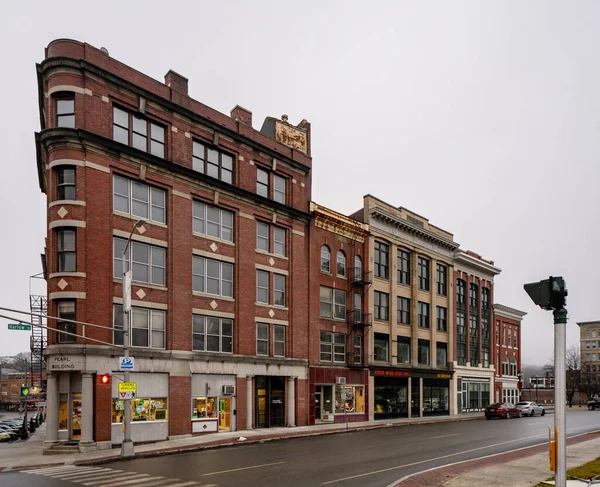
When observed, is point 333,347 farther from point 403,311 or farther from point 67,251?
point 67,251

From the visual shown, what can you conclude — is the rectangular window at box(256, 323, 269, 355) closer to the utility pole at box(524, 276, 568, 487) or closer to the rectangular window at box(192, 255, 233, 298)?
the rectangular window at box(192, 255, 233, 298)

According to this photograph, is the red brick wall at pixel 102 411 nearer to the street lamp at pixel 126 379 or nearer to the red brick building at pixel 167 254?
the red brick building at pixel 167 254

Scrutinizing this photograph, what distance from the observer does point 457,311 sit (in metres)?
57.7

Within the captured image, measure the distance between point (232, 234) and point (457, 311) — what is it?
3074cm

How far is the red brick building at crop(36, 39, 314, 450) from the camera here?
2722 cm

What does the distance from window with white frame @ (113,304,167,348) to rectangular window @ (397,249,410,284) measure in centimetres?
2498

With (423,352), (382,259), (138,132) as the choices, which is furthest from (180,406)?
(423,352)

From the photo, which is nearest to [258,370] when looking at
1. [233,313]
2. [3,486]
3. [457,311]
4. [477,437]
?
[233,313]

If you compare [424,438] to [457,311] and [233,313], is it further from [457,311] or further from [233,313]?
[457,311]

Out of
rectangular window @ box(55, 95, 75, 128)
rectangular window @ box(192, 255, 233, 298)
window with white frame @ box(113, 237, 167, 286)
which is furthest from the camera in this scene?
rectangular window @ box(192, 255, 233, 298)

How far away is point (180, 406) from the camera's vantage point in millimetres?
30625

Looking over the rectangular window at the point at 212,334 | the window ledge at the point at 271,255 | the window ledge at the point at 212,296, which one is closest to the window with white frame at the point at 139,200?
the window ledge at the point at 212,296

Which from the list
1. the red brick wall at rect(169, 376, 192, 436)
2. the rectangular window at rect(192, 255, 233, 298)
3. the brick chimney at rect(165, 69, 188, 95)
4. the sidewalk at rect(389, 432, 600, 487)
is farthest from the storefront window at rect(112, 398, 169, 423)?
the brick chimney at rect(165, 69, 188, 95)

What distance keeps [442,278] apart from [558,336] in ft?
161
